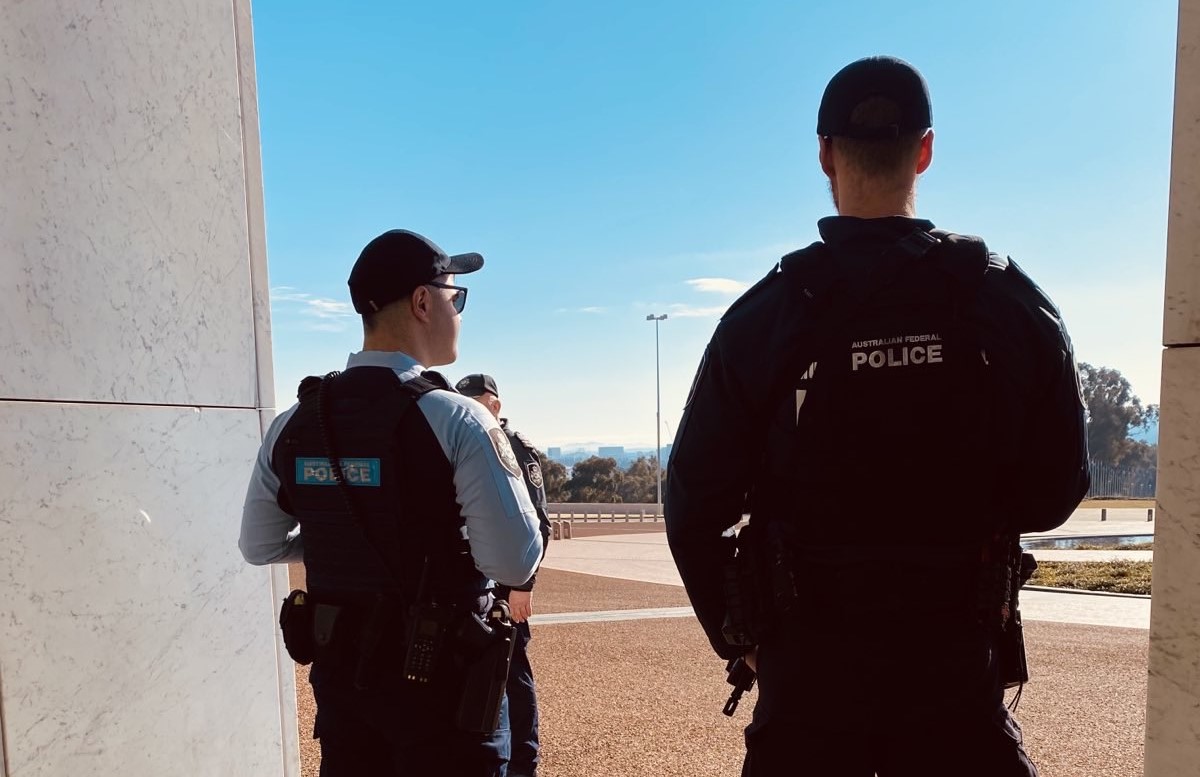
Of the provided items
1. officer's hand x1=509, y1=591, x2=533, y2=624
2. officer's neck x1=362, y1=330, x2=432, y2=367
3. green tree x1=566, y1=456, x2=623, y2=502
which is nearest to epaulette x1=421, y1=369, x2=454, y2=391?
officer's neck x1=362, y1=330, x2=432, y2=367

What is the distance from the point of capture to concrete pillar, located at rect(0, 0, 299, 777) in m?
2.75

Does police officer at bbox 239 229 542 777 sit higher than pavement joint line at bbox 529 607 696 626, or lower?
higher

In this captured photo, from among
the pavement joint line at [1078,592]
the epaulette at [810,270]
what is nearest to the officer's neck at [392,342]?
the epaulette at [810,270]

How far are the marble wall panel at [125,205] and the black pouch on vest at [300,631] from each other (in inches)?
48.1

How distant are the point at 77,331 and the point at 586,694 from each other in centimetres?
426

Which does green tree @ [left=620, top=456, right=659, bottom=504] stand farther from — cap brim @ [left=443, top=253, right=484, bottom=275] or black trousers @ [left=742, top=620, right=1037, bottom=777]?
black trousers @ [left=742, top=620, right=1037, bottom=777]

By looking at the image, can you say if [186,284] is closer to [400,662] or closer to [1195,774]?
[400,662]

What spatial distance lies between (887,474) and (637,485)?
6843cm

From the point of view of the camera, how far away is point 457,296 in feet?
9.07

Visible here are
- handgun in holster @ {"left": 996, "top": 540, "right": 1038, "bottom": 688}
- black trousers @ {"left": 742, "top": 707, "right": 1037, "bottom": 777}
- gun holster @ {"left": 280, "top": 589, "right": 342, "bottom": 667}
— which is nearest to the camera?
black trousers @ {"left": 742, "top": 707, "right": 1037, "bottom": 777}

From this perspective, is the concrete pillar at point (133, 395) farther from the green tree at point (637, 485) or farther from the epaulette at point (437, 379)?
the green tree at point (637, 485)

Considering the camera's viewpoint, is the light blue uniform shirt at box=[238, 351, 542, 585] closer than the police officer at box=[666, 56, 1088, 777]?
No

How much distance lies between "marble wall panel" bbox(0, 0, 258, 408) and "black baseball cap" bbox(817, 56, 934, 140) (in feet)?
8.35

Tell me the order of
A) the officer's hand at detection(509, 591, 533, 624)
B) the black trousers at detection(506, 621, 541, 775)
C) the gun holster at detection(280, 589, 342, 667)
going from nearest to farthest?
the gun holster at detection(280, 589, 342, 667) < the officer's hand at detection(509, 591, 533, 624) < the black trousers at detection(506, 621, 541, 775)
